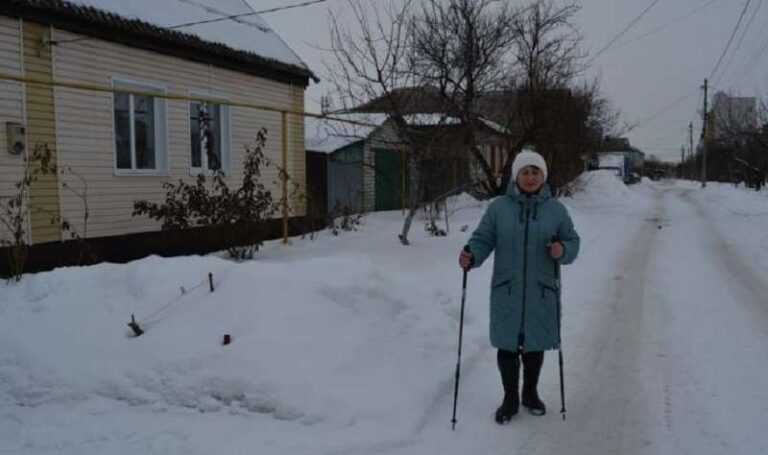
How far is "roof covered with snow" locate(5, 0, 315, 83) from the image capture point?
898 cm

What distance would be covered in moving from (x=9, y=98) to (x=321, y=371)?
635cm

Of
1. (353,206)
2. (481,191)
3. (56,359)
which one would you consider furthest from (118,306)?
(481,191)

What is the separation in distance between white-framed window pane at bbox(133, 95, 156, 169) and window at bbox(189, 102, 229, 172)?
Result: 0.81m

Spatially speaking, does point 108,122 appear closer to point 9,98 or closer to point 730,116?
point 9,98

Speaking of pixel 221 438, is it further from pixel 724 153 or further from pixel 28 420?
pixel 724 153

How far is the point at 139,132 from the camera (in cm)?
1059

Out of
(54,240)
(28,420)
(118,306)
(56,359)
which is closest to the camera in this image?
(28,420)

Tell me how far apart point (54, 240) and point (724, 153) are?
61.1 metres

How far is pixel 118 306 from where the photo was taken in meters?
5.15

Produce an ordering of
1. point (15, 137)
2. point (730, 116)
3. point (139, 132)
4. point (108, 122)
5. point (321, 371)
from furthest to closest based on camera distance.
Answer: point (730, 116)
point (139, 132)
point (108, 122)
point (15, 137)
point (321, 371)

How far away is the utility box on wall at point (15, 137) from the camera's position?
827cm

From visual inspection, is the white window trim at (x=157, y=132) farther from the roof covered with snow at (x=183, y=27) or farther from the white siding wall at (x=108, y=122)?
the roof covered with snow at (x=183, y=27)

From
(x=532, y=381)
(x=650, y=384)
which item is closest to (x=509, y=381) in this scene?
(x=532, y=381)

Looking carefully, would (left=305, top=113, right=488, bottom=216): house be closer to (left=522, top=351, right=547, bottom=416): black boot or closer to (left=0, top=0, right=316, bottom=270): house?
(left=0, top=0, right=316, bottom=270): house
